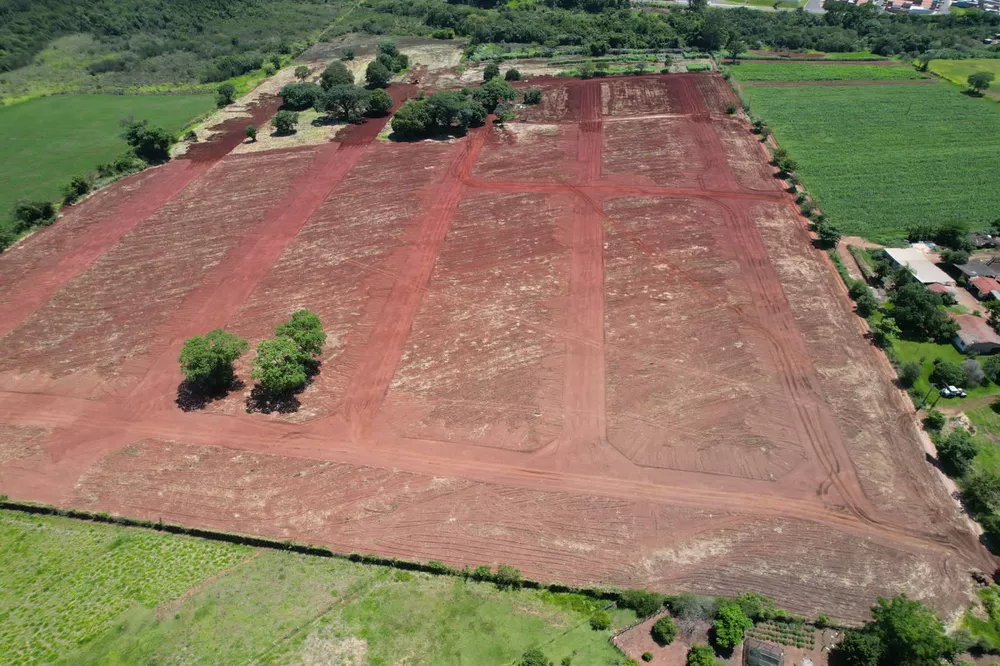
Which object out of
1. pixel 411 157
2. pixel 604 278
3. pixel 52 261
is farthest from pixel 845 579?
pixel 52 261

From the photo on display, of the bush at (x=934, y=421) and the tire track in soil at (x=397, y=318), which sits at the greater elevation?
the tire track in soil at (x=397, y=318)

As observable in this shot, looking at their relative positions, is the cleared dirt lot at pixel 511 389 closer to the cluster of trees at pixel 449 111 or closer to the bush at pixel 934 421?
the bush at pixel 934 421

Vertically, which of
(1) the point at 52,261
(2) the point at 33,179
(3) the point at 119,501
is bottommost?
(3) the point at 119,501

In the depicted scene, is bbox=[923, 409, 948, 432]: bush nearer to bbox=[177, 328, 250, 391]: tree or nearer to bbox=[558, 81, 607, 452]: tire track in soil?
bbox=[558, 81, 607, 452]: tire track in soil

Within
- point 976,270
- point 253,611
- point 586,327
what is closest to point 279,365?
point 253,611

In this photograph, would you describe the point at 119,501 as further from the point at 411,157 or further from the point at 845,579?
the point at 411,157

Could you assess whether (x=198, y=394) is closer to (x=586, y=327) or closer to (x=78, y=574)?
(x=78, y=574)

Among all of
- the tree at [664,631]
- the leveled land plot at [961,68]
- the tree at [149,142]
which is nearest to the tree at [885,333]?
the tree at [664,631]
